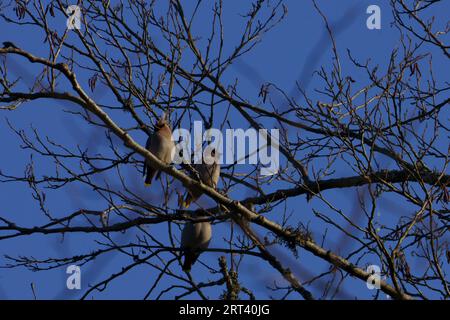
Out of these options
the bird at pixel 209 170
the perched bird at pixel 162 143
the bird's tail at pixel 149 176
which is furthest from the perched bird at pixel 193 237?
the bird's tail at pixel 149 176

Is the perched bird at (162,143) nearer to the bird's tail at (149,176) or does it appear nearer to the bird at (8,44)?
the bird's tail at (149,176)

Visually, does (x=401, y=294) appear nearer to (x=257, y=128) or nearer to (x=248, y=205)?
(x=248, y=205)

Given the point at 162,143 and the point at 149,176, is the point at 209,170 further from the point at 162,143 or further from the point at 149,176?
the point at 149,176

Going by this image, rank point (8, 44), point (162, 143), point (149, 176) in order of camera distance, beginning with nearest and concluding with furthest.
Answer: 1. point (8, 44)
2. point (162, 143)
3. point (149, 176)

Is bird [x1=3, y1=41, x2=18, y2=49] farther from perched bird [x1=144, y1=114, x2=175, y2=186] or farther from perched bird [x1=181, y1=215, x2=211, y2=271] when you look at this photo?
perched bird [x1=181, y1=215, x2=211, y2=271]

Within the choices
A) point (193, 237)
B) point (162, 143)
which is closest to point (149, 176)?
point (162, 143)

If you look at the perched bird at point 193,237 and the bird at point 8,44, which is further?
the perched bird at point 193,237

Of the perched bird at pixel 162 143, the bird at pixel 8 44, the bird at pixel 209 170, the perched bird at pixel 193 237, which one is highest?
the perched bird at pixel 162 143

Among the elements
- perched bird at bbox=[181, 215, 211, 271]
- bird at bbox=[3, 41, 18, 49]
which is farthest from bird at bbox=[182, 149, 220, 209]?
bird at bbox=[3, 41, 18, 49]

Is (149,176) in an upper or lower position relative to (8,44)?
upper
